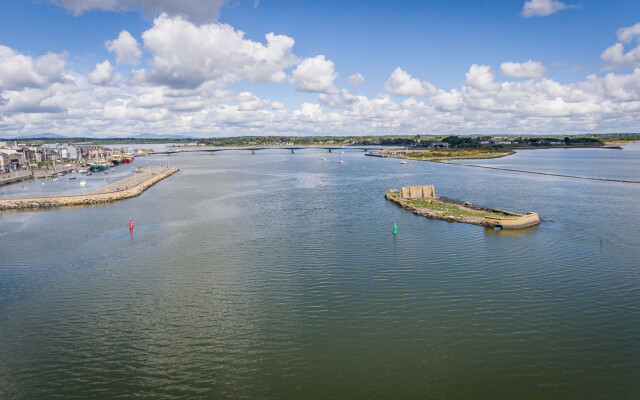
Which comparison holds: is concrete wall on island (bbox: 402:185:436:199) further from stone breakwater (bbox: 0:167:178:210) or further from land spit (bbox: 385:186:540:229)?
stone breakwater (bbox: 0:167:178:210)

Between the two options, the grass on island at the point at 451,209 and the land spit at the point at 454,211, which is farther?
the grass on island at the point at 451,209

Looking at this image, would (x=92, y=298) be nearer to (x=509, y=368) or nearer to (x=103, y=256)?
(x=103, y=256)

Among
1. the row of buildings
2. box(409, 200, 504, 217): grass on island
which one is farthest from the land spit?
the row of buildings

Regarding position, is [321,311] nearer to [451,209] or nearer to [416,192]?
[451,209]

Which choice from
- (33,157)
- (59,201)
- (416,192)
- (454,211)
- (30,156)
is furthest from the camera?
(33,157)

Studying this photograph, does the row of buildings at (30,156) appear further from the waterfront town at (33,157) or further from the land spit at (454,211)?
the land spit at (454,211)

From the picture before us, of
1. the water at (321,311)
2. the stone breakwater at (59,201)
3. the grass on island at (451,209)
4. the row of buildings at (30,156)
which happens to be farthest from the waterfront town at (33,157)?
the grass on island at (451,209)

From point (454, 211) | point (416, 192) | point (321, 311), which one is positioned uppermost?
point (416, 192)

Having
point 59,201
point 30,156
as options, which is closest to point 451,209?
point 59,201
